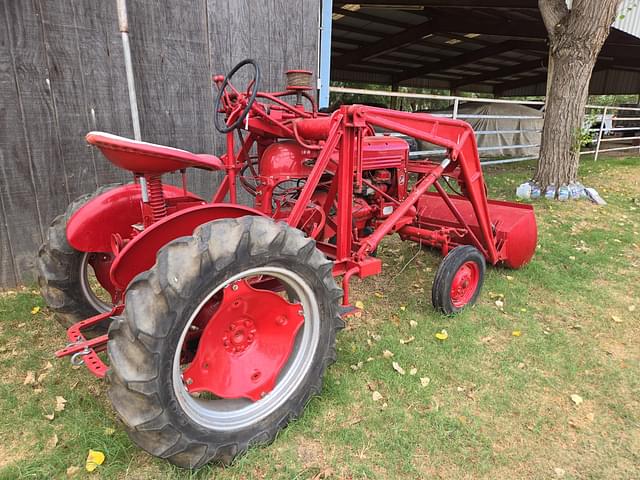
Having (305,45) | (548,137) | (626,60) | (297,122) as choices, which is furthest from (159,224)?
(626,60)

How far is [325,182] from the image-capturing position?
3.20m

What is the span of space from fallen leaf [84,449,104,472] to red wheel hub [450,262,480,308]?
2.54m

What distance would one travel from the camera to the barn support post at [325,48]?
4938mm

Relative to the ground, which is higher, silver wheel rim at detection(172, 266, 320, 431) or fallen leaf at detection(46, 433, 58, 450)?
silver wheel rim at detection(172, 266, 320, 431)

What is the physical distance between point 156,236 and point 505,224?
309cm

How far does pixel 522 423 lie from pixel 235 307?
167cm

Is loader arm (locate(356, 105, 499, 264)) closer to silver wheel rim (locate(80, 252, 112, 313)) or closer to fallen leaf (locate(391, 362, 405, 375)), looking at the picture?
fallen leaf (locate(391, 362, 405, 375))

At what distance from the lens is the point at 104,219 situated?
2406 mm

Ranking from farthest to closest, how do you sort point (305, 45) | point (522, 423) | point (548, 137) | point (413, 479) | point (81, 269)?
point (548, 137)
point (305, 45)
point (81, 269)
point (522, 423)
point (413, 479)

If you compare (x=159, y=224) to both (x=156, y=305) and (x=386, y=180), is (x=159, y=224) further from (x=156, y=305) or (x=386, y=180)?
(x=386, y=180)

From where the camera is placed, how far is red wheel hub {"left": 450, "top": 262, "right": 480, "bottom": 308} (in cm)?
338

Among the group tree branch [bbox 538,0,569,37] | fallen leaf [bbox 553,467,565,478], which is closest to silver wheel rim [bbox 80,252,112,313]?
fallen leaf [bbox 553,467,565,478]

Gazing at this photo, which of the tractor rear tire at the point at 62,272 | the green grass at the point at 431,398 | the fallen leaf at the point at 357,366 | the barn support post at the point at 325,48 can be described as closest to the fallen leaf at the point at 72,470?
the green grass at the point at 431,398

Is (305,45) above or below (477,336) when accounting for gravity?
above
